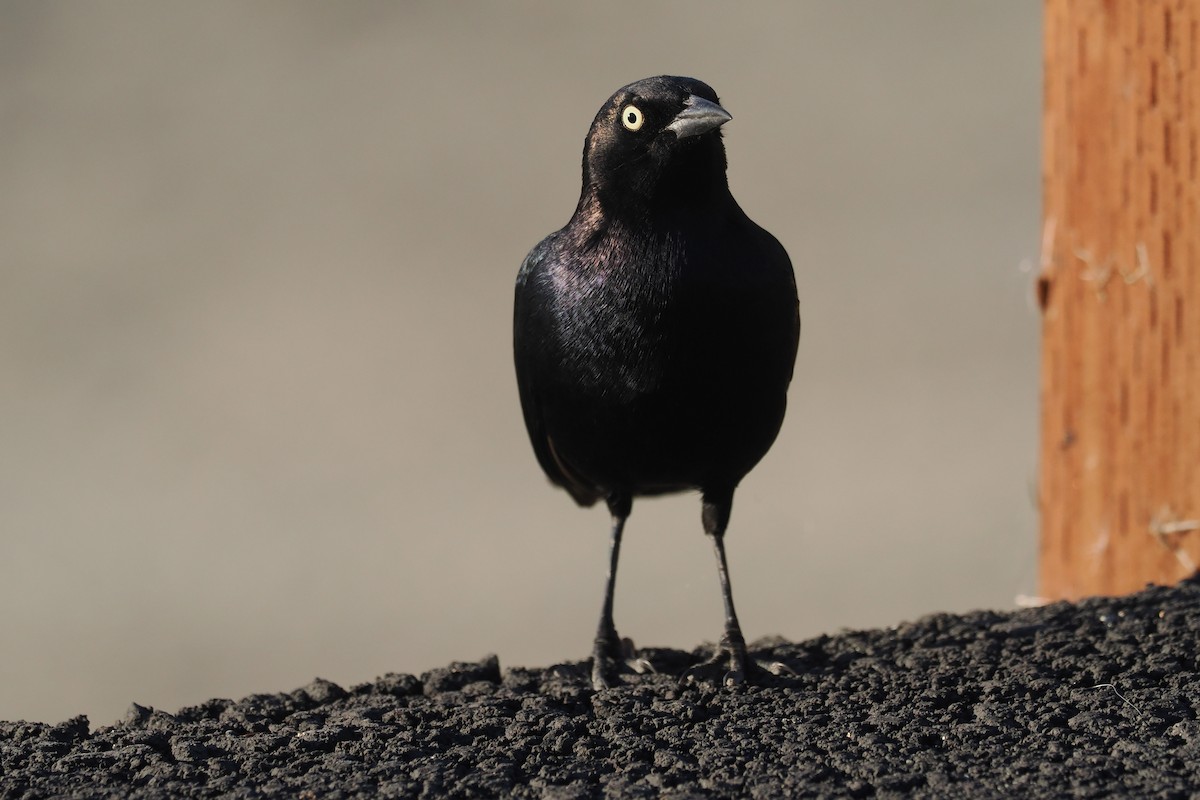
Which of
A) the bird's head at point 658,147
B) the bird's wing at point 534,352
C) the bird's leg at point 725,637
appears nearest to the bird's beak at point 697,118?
the bird's head at point 658,147

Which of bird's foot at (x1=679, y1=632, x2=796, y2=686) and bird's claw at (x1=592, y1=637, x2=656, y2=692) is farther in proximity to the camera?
bird's claw at (x1=592, y1=637, x2=656, y2=692)

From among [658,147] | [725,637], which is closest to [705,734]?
[725,637]

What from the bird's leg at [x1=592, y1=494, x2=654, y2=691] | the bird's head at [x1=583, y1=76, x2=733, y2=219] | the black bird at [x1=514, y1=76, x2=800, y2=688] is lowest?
the bird's leg at [x1=592, y1=494, x2=654, y2=691]

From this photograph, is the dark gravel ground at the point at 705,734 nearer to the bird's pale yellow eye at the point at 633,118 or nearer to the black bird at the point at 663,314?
the black bird at the point at 663,314

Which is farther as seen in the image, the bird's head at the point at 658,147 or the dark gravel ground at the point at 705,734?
the bird's head at the point at 658,147

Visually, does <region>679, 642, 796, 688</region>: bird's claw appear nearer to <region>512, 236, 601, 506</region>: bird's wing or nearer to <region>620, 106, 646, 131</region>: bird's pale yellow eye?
<region>512, 236, 601, 506</region>: bird's wing

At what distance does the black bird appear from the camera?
4.23 meters

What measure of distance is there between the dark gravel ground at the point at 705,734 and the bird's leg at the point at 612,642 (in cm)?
9

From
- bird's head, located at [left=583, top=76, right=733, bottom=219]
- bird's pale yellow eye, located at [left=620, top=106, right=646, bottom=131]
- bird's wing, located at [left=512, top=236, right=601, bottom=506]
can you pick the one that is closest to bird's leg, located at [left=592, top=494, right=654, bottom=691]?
bird's wing, located at [left=512, top=236, right=601, bottom=506]

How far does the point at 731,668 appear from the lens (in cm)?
436

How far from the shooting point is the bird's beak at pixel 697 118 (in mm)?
4121

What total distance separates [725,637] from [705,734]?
3.06 ft

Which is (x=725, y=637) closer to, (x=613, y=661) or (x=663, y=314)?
(x=613, y=661)

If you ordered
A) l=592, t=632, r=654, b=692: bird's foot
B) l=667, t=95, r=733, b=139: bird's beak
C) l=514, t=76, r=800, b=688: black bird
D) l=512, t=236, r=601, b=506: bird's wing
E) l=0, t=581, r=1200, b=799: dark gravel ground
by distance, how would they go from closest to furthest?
1. l=0, t=581, r=1200, b=799: dark gravel ground
2. l=667, t=95, r=733, b=139: bird's beak
3. l=514, t=76, r=800, b=688: black bird
4. l=592, t=632, r=654, b=692: bird's foot
5. l=512, t=236, r=601, b=506: bird's wing
